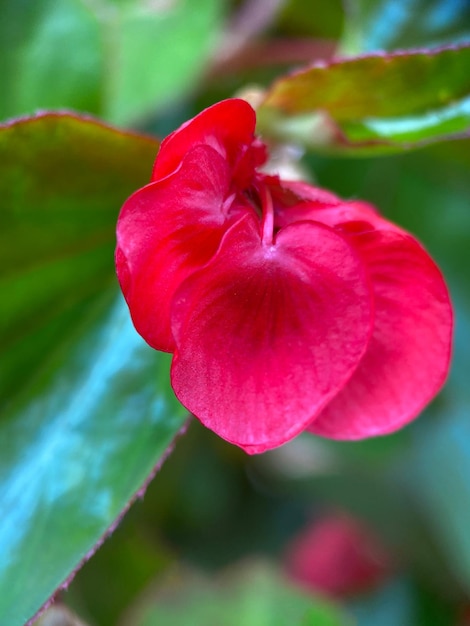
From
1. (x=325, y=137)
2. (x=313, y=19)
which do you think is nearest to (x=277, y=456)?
(x=313, y=19)

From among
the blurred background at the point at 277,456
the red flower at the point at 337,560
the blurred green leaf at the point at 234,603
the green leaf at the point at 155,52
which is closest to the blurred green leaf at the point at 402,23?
the blurred background at the point at 277,456

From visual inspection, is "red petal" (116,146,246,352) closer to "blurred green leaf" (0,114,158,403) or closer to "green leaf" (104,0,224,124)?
"blurred green leaf" (0,114,158,403)

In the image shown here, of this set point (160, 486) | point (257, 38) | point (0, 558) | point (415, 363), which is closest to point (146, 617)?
point (160, 486)

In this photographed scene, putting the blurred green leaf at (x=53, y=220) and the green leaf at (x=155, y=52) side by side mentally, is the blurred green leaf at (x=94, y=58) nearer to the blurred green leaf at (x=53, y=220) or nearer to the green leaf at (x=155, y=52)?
the green leaf at (x=155, y=52)

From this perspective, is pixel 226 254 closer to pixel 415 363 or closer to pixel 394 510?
pixel 415 363

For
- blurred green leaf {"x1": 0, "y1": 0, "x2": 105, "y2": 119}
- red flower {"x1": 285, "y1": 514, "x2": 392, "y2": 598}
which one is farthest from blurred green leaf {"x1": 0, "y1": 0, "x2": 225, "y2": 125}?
red flower {"x1": 285, "y1": 514, "x2": 392, "y2": 598}
